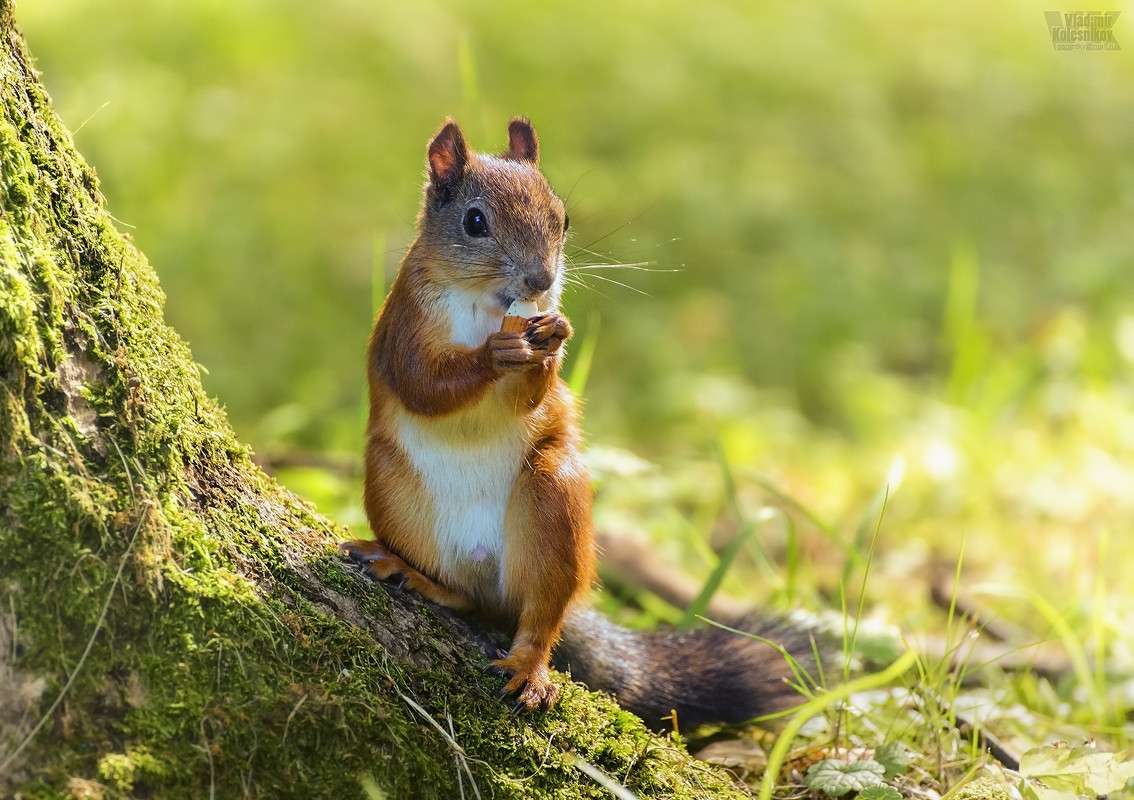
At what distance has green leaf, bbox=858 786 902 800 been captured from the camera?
2197mm

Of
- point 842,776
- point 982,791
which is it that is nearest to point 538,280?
point 842,776

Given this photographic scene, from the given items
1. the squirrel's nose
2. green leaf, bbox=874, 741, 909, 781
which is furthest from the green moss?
the squirrel's nose

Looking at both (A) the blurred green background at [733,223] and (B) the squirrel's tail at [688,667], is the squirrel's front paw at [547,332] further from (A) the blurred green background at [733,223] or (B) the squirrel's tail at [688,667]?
(A) the blurred green background at [733,223]

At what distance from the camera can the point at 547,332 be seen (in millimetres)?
2258

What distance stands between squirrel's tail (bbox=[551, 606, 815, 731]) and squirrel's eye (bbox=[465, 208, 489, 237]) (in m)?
0.95

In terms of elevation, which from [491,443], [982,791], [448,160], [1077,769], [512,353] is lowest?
[982,791]

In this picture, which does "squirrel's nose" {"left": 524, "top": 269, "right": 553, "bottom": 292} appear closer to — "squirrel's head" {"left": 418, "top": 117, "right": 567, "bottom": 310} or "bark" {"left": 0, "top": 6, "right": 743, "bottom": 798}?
"squirrel's head" {"left": 418, "top": 117, "right": 567, "bottom": 310}

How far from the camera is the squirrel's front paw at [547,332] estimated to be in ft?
7.41

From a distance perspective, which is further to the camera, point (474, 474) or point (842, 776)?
point (474, 474)

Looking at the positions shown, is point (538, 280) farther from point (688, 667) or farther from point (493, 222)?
point (688, 667)

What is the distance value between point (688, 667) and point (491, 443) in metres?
0.87

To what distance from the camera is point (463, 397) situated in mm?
2318

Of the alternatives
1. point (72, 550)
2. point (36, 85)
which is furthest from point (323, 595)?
point (36, 85)

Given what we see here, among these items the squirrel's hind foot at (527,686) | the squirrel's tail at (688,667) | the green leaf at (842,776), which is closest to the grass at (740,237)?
the squirrel's tail at (688,667)
